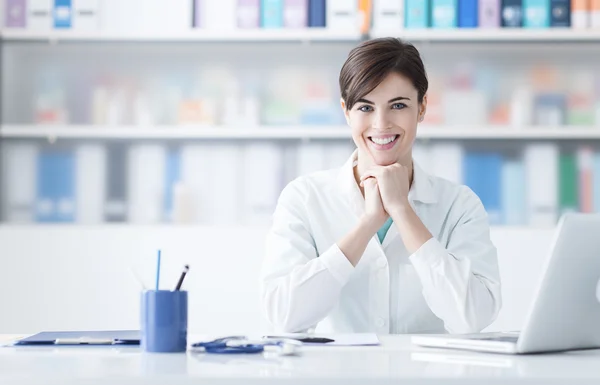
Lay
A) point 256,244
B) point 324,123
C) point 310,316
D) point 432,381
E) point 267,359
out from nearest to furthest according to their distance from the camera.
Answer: point 432,381, point 267,359, point 310,316, point 256,244, point 324,123

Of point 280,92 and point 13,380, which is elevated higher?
point 280,92

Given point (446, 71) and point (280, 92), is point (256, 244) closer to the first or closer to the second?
point (280, 92)

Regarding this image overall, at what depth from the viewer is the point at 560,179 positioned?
3346 mm

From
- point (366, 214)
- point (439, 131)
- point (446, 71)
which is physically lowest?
point (366, 214)

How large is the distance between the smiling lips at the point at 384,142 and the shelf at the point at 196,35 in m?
1.34

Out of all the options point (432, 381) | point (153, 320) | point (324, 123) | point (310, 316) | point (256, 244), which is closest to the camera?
point (432, 381)

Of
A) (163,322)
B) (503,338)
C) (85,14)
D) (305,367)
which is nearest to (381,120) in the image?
(503,338)

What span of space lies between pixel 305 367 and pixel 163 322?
302mm

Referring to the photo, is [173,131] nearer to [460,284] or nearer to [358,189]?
[358,189]

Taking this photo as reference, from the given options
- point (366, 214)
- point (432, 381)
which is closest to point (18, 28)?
point (366, 214)

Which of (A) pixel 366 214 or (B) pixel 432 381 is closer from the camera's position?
(B) pixel 432 381

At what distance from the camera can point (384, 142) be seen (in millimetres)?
2037

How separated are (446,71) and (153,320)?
2488 mm

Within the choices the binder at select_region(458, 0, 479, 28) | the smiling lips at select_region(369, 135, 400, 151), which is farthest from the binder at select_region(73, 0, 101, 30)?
the smiling lips at select_region(369, 135, 400, 151)
